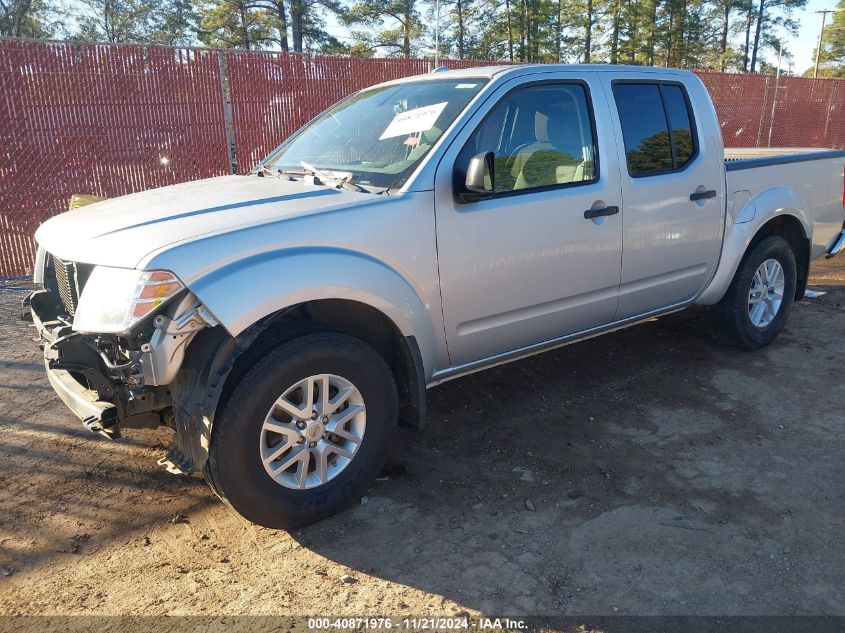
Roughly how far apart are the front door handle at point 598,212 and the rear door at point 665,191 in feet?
0.45

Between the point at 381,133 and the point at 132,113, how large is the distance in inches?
218

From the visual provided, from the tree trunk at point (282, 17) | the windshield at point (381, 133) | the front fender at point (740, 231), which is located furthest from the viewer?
the tree trunk at point (282, 17)

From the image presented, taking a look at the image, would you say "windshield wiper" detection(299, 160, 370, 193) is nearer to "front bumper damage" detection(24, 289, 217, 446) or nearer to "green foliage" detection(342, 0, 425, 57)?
"front bumper damage" detection(24, 289, 217, 446)

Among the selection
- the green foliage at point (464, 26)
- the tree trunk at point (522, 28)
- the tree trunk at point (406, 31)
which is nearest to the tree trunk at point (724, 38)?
the green foliage at point (464, 26)

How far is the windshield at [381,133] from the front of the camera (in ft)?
11.0

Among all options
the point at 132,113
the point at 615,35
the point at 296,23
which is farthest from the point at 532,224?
the point at 615,35

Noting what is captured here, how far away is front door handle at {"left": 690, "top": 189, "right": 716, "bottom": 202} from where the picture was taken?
4336 millimetres

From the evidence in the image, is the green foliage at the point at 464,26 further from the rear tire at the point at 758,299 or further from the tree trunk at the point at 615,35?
the rear tire at the point at 758,299

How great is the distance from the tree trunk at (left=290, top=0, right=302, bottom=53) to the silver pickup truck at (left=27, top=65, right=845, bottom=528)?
2904 centimetres

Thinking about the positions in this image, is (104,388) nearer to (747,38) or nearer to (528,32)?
(528,32)

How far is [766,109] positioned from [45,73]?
13447mm

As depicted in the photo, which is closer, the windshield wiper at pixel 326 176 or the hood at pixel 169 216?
the hood at pixel 169 216

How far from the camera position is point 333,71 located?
30.2ft

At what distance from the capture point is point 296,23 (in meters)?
30.5
